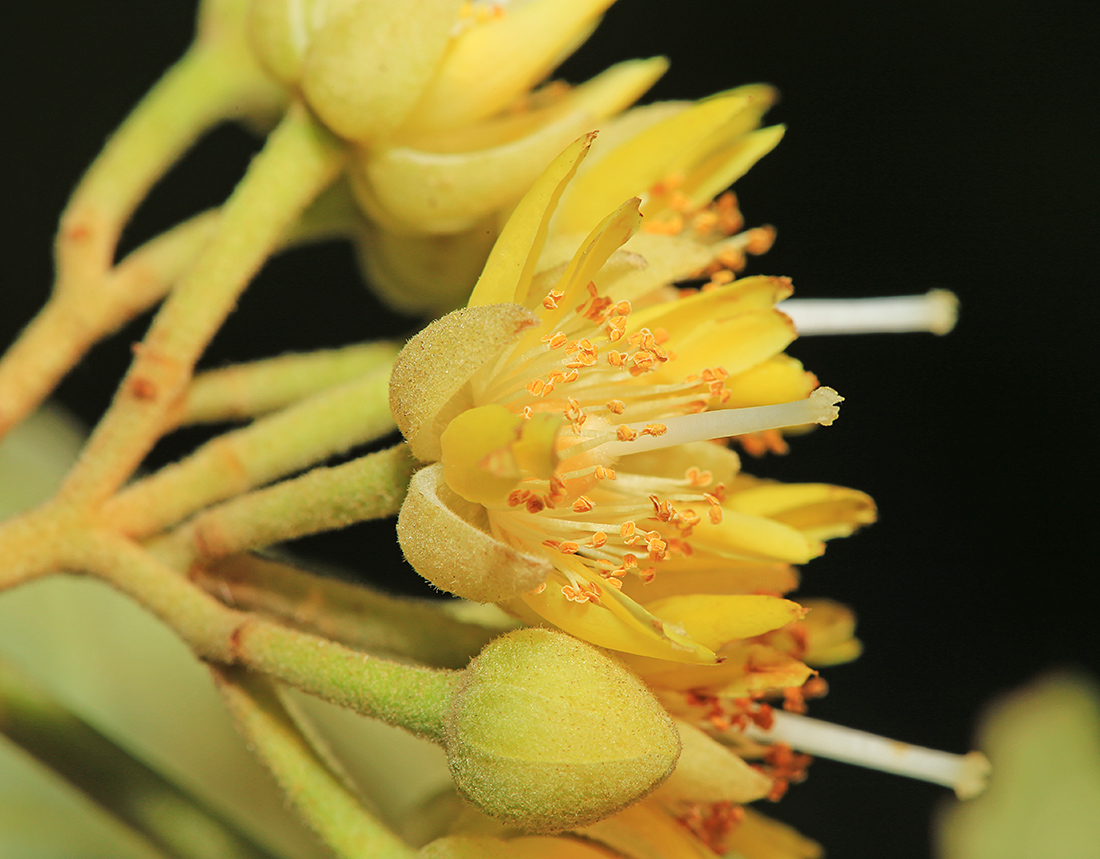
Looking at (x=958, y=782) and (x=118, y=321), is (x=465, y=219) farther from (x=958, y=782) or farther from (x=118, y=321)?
(x=958, y=782)

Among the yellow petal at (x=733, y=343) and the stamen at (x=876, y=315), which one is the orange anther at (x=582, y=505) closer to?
the yellow petal at (x=733, y=343)

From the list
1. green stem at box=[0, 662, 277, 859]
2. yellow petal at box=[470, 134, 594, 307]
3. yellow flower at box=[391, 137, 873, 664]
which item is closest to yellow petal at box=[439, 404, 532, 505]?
yellow flower at box=[391, 137, 873, 664]

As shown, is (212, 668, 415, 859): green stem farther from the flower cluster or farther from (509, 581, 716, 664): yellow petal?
(509, 581, 716, 664): yellow petal

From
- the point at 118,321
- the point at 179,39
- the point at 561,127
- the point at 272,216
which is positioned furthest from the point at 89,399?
the point at 561,127

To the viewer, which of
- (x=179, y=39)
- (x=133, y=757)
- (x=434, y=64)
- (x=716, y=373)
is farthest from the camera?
(x=179, y=39)

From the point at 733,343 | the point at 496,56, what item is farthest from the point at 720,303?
the point at 496,56

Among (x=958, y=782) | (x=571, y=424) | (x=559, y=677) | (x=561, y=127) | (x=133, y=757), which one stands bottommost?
(x=958, y=782)
